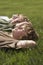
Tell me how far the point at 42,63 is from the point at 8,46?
3.71 feet

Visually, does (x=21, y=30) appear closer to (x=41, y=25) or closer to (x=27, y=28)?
(x=27, y=28)

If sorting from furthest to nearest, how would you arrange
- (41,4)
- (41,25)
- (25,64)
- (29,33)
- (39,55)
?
(41,4)
(41,25)
(29,33)
(39,55)
(25,64)

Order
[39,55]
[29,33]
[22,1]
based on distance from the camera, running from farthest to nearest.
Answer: [22,1]
[29,33]
[39,55]

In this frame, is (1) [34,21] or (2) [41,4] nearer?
(1) [34,21]

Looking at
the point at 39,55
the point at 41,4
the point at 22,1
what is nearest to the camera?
the point at 39,55

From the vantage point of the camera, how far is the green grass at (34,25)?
22.5 feet

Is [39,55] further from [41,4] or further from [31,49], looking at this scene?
[41,4]

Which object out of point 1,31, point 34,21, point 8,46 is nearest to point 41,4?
point 34,21

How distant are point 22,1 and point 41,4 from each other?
4.57ft

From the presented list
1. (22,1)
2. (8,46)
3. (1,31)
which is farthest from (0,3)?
(8,46)

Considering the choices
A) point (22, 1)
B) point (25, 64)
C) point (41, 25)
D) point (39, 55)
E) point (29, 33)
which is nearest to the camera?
point (25, 64)

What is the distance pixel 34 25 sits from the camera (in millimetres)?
9719

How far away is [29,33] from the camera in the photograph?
8031 mm

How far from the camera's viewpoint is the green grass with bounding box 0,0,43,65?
6855 millimetres
